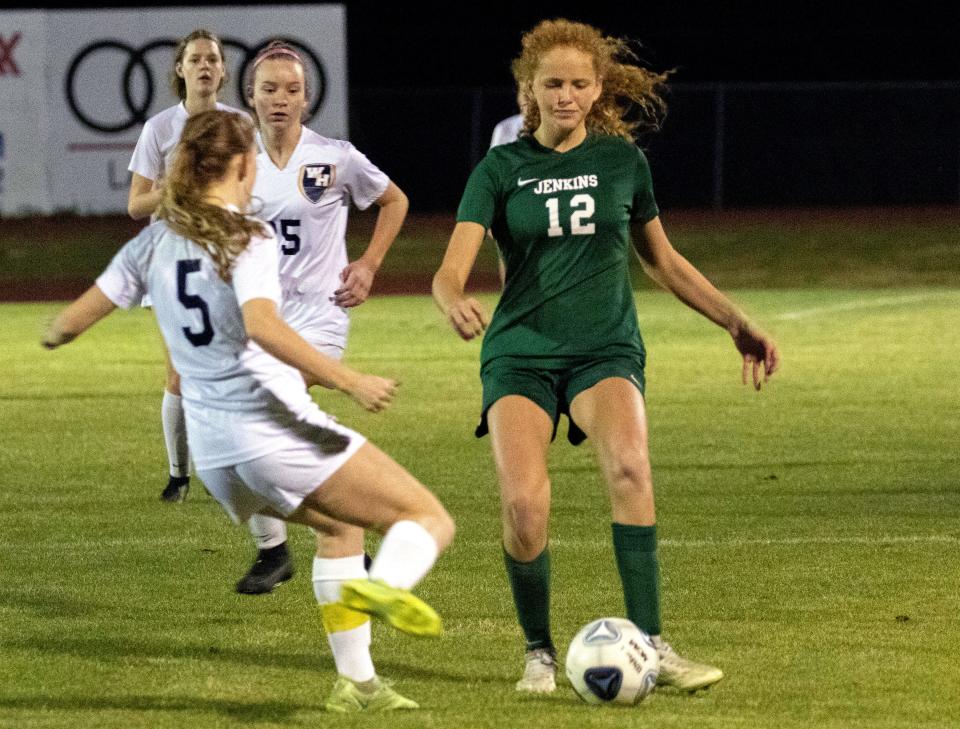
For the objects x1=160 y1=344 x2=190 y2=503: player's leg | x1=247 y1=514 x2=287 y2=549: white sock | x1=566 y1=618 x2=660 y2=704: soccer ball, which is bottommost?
x1=160 y1=344 x2=190 y2=503: player's leg

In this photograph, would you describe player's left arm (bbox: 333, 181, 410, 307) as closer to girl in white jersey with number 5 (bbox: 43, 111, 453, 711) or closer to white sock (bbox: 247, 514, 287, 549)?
white sock (bbox: 247, 514, 287, 549)

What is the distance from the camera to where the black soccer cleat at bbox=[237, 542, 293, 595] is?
7.59 metres

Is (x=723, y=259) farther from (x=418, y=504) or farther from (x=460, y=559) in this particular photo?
(x=418, y=504)

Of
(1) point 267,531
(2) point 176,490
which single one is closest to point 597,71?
(1) point 267,531

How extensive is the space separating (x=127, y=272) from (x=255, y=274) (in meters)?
0.54

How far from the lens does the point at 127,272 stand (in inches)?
221

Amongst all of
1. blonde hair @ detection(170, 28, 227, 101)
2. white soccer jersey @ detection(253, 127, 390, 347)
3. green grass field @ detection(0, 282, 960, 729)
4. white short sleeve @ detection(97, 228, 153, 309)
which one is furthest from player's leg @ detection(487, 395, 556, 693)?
blonde hair @ detection(170, 28, 227, 101)

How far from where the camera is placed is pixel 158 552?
338 inches

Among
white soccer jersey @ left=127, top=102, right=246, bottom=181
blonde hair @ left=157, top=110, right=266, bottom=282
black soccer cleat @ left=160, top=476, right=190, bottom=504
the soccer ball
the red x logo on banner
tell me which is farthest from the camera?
the red x logo on banner

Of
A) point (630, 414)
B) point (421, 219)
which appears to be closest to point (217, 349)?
point (630, 414)

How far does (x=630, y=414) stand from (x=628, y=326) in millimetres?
388

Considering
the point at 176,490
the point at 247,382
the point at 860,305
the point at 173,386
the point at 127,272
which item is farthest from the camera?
the point at 860,305

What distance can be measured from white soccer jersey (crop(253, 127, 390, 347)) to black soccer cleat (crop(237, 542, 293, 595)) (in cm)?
91

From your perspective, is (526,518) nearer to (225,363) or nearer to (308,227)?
(225,363)
